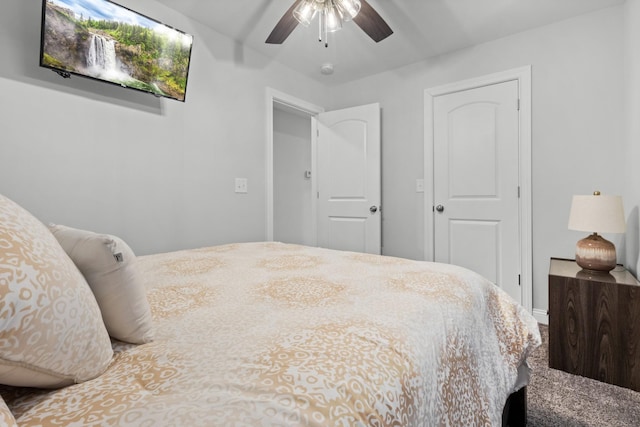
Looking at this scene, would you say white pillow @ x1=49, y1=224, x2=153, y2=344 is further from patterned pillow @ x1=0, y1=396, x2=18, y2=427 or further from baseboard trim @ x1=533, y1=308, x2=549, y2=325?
baseboard trim @ x1=533, y1=308, x2=549, y2=325

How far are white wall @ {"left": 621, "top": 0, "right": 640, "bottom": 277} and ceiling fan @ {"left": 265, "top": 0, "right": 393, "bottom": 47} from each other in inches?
60.8

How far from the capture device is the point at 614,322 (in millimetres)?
1706

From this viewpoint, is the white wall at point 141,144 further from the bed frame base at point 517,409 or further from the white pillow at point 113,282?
the bed frame base at point 517,409

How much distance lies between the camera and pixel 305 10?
5.88 ft

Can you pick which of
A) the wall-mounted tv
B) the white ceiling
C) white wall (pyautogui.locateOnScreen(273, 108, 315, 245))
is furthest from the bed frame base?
white wall (pyautogui.locateOnScreen(273, 108, 315, 245))

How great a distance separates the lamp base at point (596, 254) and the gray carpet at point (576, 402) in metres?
0.66

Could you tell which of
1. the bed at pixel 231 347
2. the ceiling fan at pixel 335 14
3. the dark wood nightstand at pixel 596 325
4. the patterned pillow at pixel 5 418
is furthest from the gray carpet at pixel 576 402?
the ceiling fan at pixel 335 14

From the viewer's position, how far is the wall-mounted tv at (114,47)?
158cm

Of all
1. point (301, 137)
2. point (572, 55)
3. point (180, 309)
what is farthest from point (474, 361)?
point (301, 137)

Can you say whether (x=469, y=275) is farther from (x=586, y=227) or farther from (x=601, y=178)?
(x=601, y=178)

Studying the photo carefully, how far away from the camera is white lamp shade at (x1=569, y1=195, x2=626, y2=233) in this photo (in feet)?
5.95

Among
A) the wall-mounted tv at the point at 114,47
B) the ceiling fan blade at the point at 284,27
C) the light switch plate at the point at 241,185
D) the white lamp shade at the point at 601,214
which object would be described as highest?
the ceiling fan blade at the point at 284,27

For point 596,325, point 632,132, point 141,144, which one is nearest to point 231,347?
point 141,144

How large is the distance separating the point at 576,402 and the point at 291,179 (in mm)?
3790
